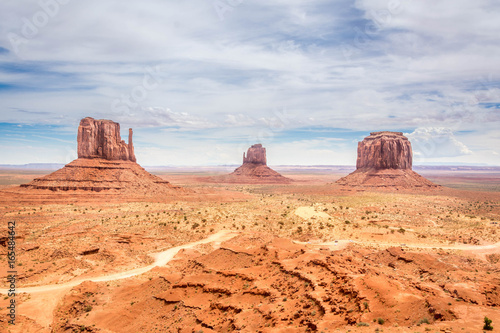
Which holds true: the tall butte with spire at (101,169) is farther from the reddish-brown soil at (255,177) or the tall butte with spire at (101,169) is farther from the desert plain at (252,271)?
the reddish-brown soil at (255,177)

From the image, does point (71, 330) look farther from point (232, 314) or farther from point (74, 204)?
point (74, 204)

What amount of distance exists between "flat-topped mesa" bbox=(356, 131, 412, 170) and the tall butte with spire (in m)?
76.2

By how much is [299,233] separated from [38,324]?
3122cm

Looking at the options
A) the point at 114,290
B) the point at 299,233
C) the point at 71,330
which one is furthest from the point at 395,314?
the point at 299,233

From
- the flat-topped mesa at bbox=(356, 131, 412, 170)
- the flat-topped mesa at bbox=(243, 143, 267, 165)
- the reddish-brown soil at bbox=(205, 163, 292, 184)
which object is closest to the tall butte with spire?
the reddish-brown soil at bbox=(205, 163, 292, 184)

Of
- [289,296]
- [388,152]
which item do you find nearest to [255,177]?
[388,152]

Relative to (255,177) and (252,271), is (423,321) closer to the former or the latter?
(252,271)

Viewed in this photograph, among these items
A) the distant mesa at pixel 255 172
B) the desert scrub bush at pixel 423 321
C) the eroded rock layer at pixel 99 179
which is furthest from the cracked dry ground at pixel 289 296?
the distant mesa at pixel 255 172

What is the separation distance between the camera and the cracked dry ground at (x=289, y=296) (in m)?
15.3

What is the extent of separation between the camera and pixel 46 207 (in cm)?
6322

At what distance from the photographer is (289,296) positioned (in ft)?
62.8

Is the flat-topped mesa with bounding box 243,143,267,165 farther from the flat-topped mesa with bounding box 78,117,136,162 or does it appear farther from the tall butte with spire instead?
the flat-topped mesa with bounding box 78,117,136,162

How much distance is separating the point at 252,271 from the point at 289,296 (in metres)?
5.55

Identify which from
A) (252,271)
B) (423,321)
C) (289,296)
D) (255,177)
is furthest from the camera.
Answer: (255,177)
